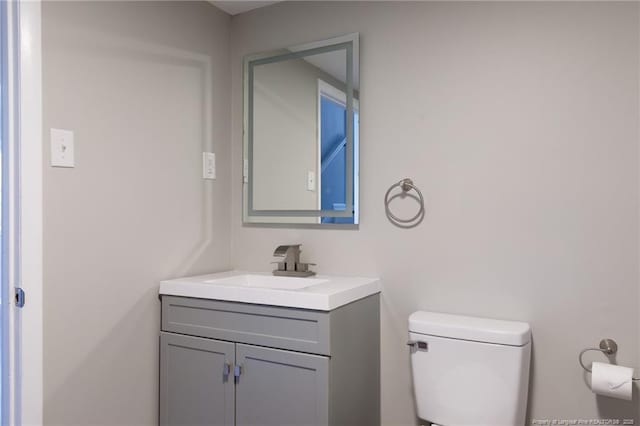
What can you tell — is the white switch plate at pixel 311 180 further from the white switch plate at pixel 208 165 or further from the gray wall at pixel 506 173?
the white switch plate at pixel 208 165

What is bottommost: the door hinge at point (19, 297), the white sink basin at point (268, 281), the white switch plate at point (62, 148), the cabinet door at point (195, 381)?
the cabinet door at point (195, 381)

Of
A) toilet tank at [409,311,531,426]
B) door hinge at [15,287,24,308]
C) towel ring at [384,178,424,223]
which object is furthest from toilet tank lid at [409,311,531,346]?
door hinge at [15,287,24,308]

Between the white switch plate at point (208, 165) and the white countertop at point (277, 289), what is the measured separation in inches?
18.2

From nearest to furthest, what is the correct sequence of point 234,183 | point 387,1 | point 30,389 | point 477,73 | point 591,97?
1. point 30,389
2. point 591,97
3. point 477,73
4. point 387,1
5. point 234,183

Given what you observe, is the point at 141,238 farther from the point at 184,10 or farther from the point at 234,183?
the point at 184,10

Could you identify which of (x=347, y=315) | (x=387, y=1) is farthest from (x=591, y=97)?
(x=347, y=315)

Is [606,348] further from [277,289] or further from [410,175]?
[277,289]

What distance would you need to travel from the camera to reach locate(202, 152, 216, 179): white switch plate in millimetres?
2117

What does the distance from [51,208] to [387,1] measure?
151 centimetres

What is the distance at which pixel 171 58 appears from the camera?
195cm

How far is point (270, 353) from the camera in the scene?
1614 mm

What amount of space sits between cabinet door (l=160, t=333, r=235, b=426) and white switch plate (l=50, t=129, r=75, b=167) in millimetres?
774

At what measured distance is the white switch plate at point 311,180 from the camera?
81.3 inches

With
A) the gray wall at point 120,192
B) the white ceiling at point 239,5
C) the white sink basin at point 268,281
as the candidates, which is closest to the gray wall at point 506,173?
the white sink basin at point 268,281
